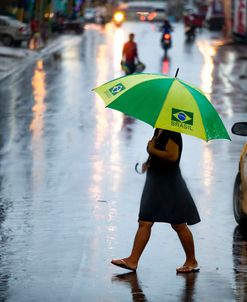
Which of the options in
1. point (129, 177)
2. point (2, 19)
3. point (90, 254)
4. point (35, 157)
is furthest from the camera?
point (2, 19)

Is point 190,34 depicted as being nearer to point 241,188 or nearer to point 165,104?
point 241,188

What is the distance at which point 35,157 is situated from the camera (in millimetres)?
16844

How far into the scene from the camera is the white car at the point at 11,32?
50.8 metres

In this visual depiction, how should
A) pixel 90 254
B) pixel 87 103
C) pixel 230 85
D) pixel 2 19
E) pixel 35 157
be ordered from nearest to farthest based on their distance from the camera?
pixel 90 254, pixel 35 157, pixel 87 103, pixel 230 85, pixel 2 19

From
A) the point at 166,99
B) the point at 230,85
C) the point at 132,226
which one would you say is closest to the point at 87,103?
the point at 230,85

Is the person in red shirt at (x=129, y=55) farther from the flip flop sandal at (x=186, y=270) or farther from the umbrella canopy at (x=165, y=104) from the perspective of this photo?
the umbrella canopy at (x=165, y=104)

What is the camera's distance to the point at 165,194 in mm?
9305

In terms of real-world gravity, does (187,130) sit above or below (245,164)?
above

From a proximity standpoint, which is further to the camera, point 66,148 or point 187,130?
point 66,148

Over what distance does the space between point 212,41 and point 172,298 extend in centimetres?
5595

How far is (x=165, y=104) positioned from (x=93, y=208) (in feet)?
12.9

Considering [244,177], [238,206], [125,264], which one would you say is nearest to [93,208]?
[238,206]

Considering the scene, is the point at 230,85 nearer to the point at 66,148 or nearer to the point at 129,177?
the point at 66,148

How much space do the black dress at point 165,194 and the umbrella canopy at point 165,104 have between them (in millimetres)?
359
